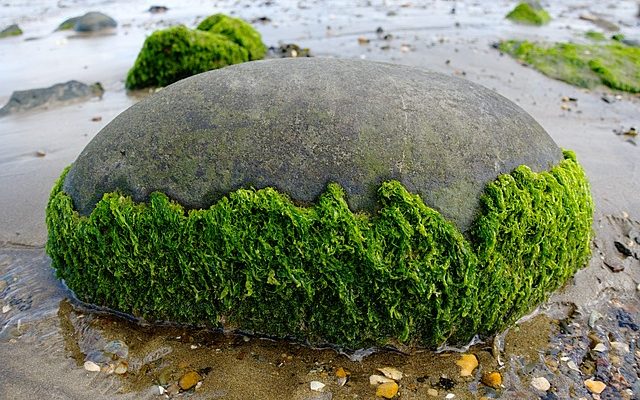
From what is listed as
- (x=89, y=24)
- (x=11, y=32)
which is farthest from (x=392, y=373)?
(x=11, y=32)

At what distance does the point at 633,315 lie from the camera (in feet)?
10.4

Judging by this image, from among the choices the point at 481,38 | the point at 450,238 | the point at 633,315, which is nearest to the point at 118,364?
the point at 450,238

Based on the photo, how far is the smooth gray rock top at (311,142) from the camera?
111 inches

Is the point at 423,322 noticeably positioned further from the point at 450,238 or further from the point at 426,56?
the point at 426,56

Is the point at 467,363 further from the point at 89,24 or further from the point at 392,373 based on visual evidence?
the point at 89,24

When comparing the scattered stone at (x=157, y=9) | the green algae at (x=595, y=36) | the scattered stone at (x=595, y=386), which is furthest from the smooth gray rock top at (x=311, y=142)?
the scattered stone at (x=157, y=9)

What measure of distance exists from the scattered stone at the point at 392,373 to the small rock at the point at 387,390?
0.05 meters

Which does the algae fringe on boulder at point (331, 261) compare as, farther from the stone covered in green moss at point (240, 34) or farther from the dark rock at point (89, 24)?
the dark rock at point (89, 24)

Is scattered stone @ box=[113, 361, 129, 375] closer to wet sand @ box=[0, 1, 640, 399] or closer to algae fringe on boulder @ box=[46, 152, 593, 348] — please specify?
wet sand @ box=[0, 1, 640, 399]

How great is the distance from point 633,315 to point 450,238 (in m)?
1.33

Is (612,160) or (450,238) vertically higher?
(450,238)

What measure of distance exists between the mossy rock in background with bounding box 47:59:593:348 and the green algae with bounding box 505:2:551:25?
29.6ft

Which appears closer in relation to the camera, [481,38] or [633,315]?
[633,315]

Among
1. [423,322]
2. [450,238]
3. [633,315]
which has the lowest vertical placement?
[633,315]
